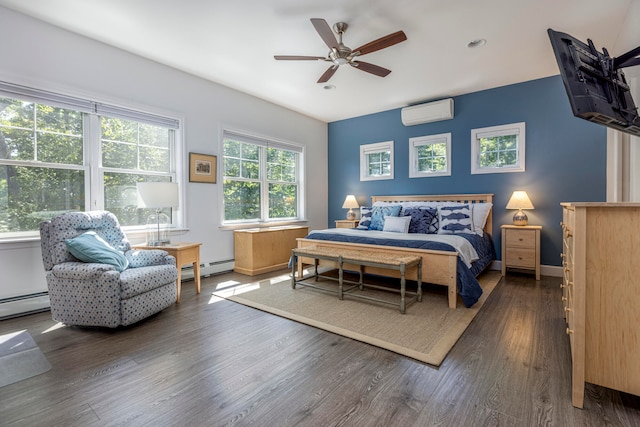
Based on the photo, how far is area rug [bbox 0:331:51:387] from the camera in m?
1.79

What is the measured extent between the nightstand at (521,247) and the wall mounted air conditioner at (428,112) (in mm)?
1992

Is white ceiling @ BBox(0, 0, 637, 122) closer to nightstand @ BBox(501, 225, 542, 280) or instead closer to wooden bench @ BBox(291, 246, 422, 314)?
nightstand @ BBox(501, 225, 542, 280)

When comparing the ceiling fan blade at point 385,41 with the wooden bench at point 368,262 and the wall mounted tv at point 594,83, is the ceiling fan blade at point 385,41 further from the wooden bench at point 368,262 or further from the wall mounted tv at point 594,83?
the wooden bench at point 368,262

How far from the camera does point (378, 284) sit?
3695mm

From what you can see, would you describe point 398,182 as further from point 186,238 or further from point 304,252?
point 186,238

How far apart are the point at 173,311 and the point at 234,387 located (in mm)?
1497

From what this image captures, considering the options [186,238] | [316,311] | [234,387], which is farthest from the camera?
[186,238]

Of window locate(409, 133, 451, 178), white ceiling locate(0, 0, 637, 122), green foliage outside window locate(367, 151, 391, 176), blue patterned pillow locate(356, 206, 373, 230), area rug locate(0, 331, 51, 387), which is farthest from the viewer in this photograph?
green foliage outside window locate(367, 151, 391, 176)

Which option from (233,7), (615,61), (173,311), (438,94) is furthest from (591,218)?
(438,94)

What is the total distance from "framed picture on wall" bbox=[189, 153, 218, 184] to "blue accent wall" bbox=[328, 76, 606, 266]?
10.4 ft

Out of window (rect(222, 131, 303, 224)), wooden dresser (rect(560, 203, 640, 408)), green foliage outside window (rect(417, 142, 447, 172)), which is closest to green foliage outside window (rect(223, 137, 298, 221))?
window (rect(222, 131, 303, 224))

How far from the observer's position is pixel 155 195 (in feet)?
10.2

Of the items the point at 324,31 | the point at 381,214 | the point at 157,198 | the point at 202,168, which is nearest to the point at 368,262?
the point at 381,214

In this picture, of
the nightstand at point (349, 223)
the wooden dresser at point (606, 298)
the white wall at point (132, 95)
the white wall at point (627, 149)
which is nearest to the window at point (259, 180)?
the white wall at point (132, 95)
